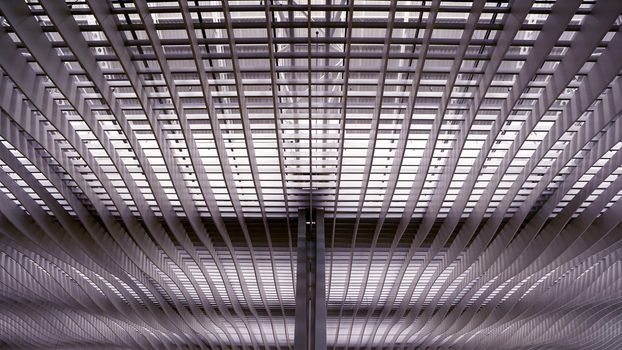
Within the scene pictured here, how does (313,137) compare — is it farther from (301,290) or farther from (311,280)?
(311,280)

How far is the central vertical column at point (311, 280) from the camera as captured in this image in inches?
885

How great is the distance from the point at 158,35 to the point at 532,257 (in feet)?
59.7

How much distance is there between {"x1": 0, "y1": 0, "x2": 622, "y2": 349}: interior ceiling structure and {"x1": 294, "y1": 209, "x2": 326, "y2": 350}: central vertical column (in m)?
0.88

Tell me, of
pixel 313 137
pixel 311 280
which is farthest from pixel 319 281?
pixel 313 137

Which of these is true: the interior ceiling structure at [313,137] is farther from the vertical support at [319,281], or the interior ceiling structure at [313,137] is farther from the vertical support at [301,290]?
the vertical support at [319,281]

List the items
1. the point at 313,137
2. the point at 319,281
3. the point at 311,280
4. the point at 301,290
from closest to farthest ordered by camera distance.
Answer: the point at 313,137 < the point at 301,290 < the point at 319,281 < the point at 311,280

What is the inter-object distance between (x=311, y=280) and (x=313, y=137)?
26.0 feet

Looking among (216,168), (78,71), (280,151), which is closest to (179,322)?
(216,168)

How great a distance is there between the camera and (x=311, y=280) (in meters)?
24.0

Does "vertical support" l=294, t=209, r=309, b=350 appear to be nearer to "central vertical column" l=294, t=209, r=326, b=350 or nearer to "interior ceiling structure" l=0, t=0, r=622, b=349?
"central vertical column" l=294, t=209, r=326, b=350

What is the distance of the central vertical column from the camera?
22484mm

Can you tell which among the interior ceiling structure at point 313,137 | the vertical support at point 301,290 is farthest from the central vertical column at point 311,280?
the interior ceiling structure at point 313,137

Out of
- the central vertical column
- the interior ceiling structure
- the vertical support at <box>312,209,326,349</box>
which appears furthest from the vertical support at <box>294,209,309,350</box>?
the interior ceiling structure

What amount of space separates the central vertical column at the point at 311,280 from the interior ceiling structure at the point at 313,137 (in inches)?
34.8
